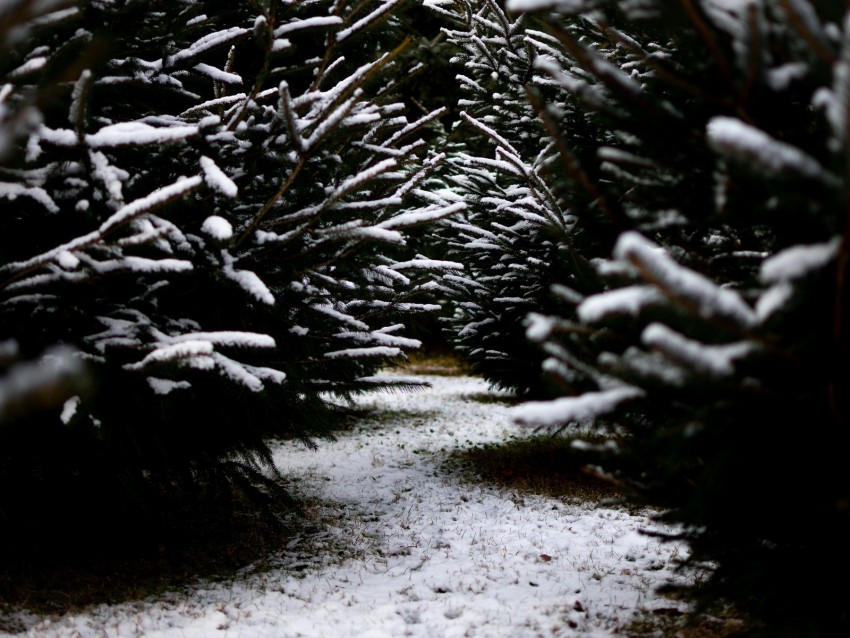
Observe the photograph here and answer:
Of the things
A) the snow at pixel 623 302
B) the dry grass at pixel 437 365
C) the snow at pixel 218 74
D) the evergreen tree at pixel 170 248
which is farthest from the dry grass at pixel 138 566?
the dry grass at pixel 437 365

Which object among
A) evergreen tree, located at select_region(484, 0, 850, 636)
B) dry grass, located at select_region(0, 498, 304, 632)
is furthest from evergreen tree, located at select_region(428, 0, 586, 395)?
evergreen tree, located at select_region(484, 0, 850, 636)

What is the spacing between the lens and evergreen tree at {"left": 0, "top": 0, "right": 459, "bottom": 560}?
276cm

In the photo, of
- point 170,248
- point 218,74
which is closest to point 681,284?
point 170,248

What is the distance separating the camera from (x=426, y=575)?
3811mm

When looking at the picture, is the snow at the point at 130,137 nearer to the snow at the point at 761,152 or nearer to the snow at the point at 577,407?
the snow at the point at 577,407

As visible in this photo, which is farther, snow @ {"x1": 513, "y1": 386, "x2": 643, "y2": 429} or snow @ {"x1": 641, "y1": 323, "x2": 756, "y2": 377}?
snow @ {"x1": 513, "y1": 386, "x2": 643, "y2": 429}

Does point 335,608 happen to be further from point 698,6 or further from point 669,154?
point 698,6

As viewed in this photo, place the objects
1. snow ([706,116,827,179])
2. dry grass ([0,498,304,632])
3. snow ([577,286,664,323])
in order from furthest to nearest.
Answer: dry grass ([0,498,304,632])
snow ([577,286,664,323])
snow ([706,116,827,179])

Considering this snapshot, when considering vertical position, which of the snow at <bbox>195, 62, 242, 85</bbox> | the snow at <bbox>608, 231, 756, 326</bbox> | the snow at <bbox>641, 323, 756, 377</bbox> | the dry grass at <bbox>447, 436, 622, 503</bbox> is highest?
the snow at <bbox>195, 62, 242, 85</bbox>

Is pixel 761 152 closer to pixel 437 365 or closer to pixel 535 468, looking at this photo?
pixel 535 468

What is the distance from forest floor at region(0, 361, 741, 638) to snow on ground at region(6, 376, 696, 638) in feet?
0.04

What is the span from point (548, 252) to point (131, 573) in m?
3.87

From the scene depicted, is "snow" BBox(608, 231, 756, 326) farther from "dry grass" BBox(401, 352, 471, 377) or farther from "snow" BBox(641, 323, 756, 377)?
"dry grass" BBox(401, 352, 471, 377)

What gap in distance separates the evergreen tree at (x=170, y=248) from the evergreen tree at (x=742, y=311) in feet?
4.31
